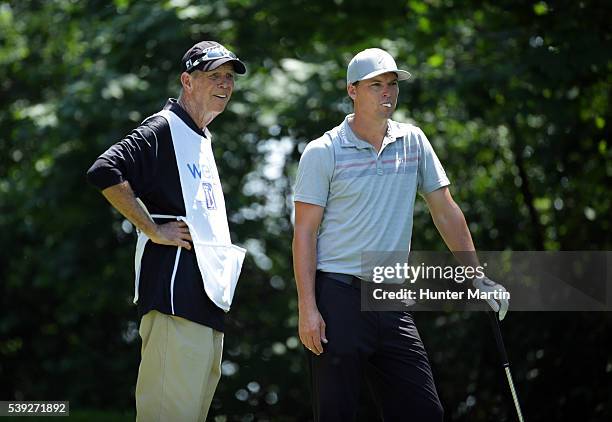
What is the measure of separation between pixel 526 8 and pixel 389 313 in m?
4.57

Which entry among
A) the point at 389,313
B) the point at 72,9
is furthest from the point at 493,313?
the point at 72,9

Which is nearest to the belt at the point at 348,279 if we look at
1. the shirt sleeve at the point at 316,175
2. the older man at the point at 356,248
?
the older man at the point at 356,248

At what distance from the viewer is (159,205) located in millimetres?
3727

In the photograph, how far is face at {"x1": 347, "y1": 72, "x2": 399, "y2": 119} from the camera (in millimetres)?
3713

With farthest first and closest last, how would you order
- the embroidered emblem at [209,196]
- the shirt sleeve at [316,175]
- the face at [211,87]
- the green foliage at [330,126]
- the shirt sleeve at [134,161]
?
the green foliage at [330,126]
the face at [211,87]
the embroidered emblem at [209,196]
the shirt sleeve at [316,175]
the shirt sleeve at [134,161]

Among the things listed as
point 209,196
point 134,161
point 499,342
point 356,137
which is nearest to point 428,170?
point 356,137

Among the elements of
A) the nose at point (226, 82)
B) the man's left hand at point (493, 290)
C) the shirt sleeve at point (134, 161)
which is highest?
the nose at point (226, 82)

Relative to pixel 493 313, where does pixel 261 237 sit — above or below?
above

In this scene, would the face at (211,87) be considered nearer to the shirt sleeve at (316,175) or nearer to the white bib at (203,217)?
the white bib at (203,217)

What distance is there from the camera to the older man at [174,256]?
11.8 ft

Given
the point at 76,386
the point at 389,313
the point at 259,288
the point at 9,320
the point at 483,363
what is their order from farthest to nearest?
the point at 9,320
the point at 76,386
the point at 259,288
the point at 483,363
the point at 389,313

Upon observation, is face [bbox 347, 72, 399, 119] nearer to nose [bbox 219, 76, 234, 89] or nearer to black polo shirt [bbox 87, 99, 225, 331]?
nose [bbox 219, 76, 234, 89]

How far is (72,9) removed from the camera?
927 cm

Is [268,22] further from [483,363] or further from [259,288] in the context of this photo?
[483,363]
